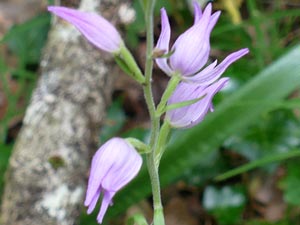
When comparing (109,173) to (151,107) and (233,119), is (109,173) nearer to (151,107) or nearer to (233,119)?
(151,107)

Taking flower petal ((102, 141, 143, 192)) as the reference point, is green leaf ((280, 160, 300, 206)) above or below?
below

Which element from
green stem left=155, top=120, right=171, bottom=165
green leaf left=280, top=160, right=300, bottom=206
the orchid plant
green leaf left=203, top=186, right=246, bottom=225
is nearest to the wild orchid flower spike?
the orchid plant

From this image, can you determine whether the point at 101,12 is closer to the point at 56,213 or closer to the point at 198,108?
the point at 56,213

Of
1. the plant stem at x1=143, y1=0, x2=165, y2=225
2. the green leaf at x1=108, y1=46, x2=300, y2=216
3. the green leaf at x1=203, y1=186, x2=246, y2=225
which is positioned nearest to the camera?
the plant stem at x1=143, y1=0, x2=165, y2=225

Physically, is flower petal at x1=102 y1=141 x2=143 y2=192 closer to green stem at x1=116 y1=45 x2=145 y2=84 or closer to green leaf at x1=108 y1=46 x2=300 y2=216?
green stem at x1=116 y1=45 x2=145 y2=84

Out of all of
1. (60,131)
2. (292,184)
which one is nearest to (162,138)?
(60,131)

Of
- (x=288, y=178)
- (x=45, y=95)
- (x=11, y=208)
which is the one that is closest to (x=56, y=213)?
(x=11, y=208)
